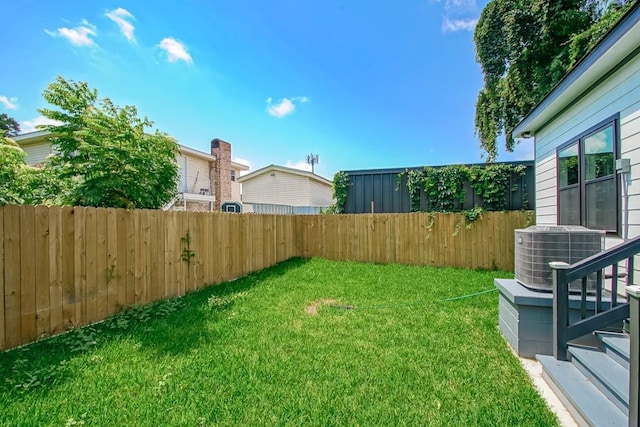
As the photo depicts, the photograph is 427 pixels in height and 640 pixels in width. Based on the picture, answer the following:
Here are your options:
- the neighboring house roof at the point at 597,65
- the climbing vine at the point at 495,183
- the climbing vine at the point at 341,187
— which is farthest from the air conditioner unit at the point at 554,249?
the climbing vine at the point at 341,187

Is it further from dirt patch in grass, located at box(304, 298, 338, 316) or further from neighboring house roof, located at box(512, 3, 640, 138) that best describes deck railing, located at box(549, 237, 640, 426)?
dirt patch in grass, located at box(304, 298, 338, 316)

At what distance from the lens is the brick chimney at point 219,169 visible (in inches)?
642

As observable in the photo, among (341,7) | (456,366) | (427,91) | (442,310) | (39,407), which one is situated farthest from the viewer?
(427,91)

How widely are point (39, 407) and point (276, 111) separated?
12.5m

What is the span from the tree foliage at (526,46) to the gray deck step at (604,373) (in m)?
8.52

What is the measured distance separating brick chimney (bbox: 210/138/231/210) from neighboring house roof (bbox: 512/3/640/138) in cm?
1507

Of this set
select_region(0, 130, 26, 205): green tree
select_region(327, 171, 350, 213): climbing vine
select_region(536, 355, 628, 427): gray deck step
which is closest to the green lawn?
select_region(536, 355, 628, 427): gray deck step

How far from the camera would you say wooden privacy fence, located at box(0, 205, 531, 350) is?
2902 mm

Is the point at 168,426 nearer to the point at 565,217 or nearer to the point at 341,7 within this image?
the point at 565,217

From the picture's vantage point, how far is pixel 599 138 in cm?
343

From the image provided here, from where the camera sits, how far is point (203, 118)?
34.2 ft

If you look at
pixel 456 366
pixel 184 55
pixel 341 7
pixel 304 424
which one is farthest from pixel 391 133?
pixel 304 424

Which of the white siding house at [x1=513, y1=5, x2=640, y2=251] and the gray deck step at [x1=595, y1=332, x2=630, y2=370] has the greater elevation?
the white siding house at [x1=513, y1=5, x2=640, y2=251]

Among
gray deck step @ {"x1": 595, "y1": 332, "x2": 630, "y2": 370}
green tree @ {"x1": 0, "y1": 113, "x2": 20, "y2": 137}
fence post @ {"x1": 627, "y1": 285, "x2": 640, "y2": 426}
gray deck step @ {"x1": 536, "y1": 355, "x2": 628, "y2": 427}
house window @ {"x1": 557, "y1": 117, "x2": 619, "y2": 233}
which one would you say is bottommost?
gray deck step @ {"x1": 536, "y1": 355, "x2": 628, "y2": 427}
